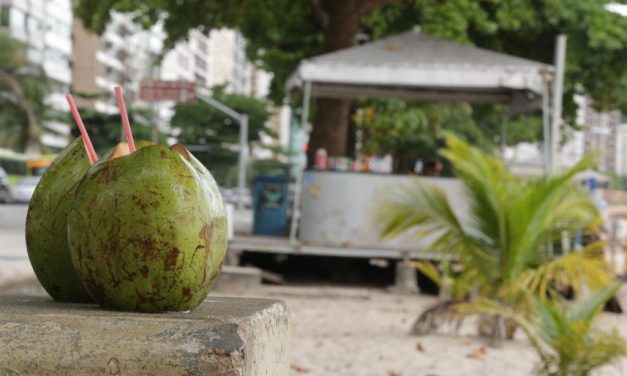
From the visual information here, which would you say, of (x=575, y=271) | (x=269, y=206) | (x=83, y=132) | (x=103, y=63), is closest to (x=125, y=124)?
(x=83, y=132)

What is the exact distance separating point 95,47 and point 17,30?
54.6ft

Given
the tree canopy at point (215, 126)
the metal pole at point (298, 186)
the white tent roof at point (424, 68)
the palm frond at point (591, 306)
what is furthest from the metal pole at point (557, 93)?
the tree canopy at point (215, 126)

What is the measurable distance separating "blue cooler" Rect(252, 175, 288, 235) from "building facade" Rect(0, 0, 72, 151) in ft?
167

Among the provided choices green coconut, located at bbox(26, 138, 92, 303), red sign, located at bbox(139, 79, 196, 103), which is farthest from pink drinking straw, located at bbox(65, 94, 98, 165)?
red sign, located at bbox(139, 79, 196, 103)

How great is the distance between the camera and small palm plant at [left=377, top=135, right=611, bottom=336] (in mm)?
7422

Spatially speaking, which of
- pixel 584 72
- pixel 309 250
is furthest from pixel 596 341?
pixel 584 72

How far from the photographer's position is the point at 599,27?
64.6 feet

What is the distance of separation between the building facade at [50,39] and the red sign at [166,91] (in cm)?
4842

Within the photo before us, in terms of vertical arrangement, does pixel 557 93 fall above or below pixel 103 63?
below

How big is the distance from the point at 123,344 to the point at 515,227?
20.4 ft

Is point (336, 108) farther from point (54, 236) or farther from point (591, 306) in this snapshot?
point (54, 236)

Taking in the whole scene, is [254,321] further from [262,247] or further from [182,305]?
[262,247]

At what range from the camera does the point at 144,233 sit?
1730mm

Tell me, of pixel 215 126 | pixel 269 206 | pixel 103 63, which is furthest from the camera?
pixel 103 63
